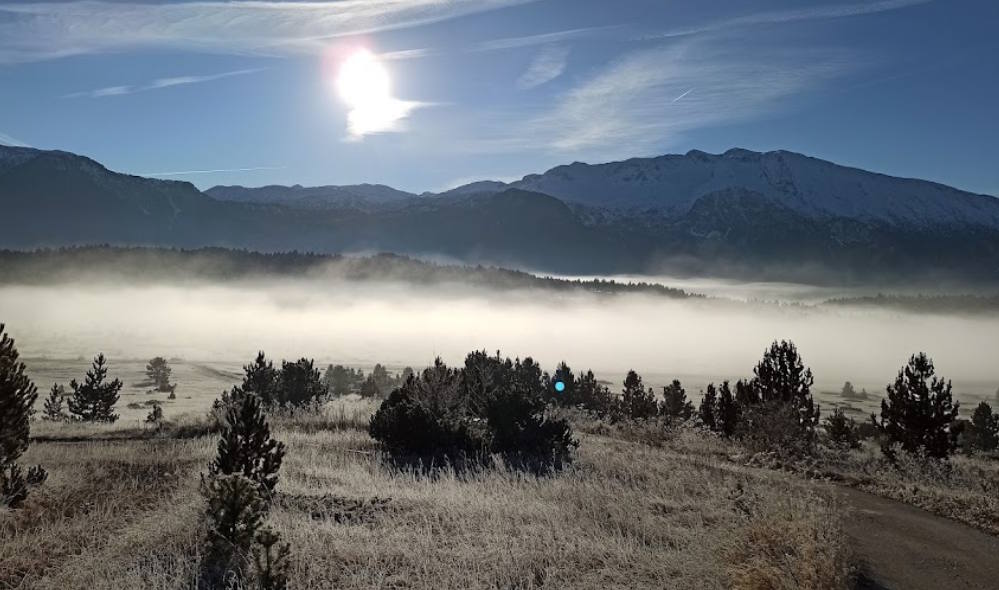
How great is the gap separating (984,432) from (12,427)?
60.9 m

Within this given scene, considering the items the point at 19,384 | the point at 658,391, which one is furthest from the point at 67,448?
the point at 658,391

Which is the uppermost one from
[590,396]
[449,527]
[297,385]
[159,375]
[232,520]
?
[232,520]

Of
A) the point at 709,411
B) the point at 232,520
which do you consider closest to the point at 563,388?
the point at 709,411

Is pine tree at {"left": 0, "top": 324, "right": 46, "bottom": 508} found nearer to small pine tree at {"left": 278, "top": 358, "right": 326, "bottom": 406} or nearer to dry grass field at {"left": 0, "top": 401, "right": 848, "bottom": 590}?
dry grass field at {"left": 0, "top": 401, "right": 848, "bottom": 590}

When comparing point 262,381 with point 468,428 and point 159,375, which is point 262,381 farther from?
point 159,375

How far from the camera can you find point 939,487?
17.8 m

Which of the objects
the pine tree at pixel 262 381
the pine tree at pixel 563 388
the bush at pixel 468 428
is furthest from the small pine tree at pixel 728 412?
the pine tree at pixel 262 381

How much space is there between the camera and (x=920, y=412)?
27.6 meters

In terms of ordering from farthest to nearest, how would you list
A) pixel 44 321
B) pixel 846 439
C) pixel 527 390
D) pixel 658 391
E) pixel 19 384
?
pixel 44 321 → pixel 658 391 → pixel 846 439 → pixel 527 390 → pixel 19 384

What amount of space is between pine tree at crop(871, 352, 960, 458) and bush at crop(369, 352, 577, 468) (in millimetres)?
16720

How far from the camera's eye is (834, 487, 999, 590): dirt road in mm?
9219

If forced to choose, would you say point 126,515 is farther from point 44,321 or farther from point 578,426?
point 44,321

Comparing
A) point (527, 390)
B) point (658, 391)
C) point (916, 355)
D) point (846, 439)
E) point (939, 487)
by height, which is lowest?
point (658, 391)

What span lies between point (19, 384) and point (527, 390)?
13856 millimetres
